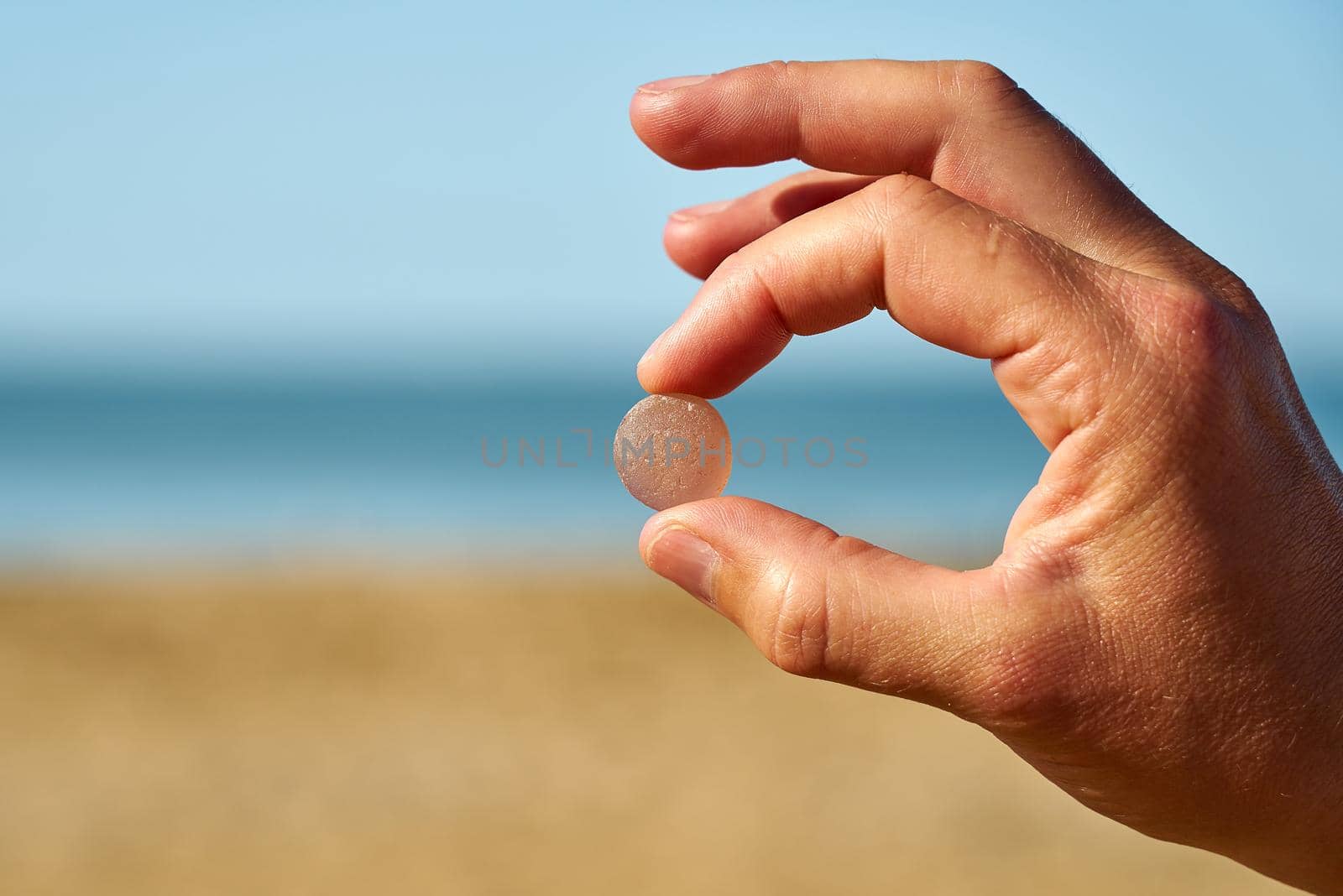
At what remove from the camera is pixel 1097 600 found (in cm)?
173

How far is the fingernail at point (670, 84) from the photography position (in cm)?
227

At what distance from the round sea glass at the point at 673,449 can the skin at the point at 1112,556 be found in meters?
0.44

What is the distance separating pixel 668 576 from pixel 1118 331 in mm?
900

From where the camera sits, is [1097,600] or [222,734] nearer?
[1097,600]

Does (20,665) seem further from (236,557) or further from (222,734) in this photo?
(236,557)

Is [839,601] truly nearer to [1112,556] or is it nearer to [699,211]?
[1112,556]

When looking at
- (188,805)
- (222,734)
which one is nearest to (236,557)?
(222,734)

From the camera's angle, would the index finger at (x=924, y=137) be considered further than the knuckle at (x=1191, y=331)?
Yes

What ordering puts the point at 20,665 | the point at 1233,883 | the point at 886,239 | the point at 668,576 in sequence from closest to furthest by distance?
the point at 886,239 → the point at 668,576 → the point at 1233,883 → the point at 20,665

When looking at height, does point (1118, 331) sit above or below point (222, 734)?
above

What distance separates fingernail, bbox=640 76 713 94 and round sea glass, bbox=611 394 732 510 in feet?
2.03

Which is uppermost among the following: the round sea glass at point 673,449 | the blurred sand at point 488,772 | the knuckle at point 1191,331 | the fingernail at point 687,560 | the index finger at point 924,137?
the index finger at point 924,137

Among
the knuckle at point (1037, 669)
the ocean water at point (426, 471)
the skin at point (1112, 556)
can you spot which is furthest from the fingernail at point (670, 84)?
the ocean water at point (426, 471)

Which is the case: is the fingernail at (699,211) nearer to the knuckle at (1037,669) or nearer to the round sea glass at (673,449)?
the round sea glass at (673,449)
